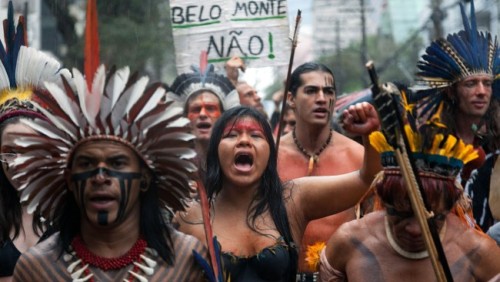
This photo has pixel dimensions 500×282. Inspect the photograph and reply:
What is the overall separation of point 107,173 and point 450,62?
3.62 m

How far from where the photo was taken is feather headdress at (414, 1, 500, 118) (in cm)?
859

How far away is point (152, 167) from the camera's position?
5.80m

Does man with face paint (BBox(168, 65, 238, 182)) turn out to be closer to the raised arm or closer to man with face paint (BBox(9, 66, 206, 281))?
the raised arm

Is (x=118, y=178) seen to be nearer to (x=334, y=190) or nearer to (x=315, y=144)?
(x=334, y=190)

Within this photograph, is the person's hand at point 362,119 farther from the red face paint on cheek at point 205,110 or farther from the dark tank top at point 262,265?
the red face paint on cheek at point 205,110

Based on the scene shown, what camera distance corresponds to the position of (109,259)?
225 inches

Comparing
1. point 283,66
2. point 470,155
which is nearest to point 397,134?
point 470,155

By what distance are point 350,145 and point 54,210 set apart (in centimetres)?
356

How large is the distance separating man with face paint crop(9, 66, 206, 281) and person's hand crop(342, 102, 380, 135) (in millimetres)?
835

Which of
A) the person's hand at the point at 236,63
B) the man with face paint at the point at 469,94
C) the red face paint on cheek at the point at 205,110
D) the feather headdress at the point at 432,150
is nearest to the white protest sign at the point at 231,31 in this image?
the person's hand at the point at 236,63

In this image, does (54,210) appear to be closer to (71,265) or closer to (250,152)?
(71,265)

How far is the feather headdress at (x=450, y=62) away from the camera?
8.59 m

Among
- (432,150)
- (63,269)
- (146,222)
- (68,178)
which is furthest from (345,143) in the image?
(63,269)

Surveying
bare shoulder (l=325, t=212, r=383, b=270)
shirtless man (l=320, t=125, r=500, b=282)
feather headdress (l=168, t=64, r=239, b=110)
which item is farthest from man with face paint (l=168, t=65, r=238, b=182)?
shirtless man (l=320, t=125, r=500, b=282)
